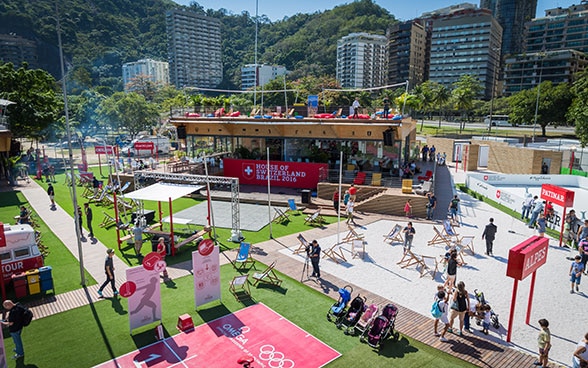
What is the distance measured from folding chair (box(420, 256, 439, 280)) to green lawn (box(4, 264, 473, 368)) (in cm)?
452

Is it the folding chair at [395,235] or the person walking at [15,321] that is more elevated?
the person walking at [15,321]

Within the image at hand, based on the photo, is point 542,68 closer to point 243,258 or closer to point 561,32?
point 561,32

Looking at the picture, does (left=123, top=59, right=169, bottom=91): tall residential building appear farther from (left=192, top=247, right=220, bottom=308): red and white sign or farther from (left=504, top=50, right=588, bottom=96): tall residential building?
(left=192, top=247, right=220, bottom=308): red and white sign

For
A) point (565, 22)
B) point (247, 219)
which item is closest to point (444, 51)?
point (565, 22)

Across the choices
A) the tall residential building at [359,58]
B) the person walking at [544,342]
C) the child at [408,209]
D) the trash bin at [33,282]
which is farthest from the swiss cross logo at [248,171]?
the tall residential building at [359,58]

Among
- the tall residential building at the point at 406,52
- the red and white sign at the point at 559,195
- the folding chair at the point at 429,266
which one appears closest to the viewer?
the folding chair at the point at 429,266

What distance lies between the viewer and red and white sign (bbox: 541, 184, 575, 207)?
1814 centimetres

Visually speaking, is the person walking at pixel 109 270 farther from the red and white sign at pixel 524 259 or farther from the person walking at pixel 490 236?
the person walking at pixel 490 236

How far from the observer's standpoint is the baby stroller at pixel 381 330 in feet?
33.8

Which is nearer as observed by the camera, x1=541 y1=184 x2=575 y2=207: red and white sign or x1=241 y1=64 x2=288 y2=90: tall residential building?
x1=541 y1=184 x2=575 y2=207: red and white sign

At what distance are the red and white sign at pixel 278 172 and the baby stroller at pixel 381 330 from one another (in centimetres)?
1739

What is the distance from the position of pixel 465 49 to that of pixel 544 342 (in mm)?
161466

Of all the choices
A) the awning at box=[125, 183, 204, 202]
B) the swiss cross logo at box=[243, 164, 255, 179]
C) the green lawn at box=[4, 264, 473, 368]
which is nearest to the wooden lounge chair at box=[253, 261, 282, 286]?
the green lawn at box=[4, 264, 473, 368]

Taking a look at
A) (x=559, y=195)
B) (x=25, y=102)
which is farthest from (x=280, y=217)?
(x=25, y=102)
